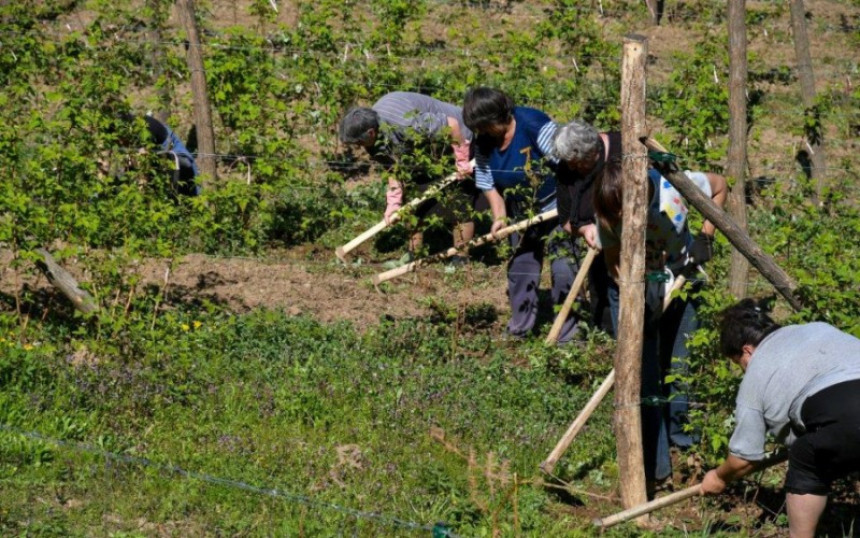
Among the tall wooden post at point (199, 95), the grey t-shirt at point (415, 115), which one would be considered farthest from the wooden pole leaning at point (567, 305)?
the tall wooden post at point (199, 95)

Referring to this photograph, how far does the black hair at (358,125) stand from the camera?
26.3 feet

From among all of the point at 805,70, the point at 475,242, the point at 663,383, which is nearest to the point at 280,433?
the point at 663,383

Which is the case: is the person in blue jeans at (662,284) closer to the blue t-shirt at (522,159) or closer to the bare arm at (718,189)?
the bare arm at (718,189)

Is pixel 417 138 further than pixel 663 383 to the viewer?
Yes

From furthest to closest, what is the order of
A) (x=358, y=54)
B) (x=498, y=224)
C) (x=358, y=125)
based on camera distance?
(x=358, y=54), (x=358, y=125), (x=498, y=224)

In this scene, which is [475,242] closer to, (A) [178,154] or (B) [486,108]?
(B) [486,108]

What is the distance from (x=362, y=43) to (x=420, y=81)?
0.63 m

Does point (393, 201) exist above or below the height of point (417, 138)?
below

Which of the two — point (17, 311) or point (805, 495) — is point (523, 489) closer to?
point (805, 495)

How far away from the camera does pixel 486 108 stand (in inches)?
283

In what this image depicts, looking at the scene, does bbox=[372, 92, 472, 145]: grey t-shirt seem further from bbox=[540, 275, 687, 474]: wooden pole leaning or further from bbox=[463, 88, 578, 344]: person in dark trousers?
bbox=[540, 275, 687, 474]: wooden pole leaning

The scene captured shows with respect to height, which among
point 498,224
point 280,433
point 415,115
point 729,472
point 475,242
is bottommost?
point 280,433

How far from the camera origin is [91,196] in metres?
7.04

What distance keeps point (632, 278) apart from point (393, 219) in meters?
3.16
